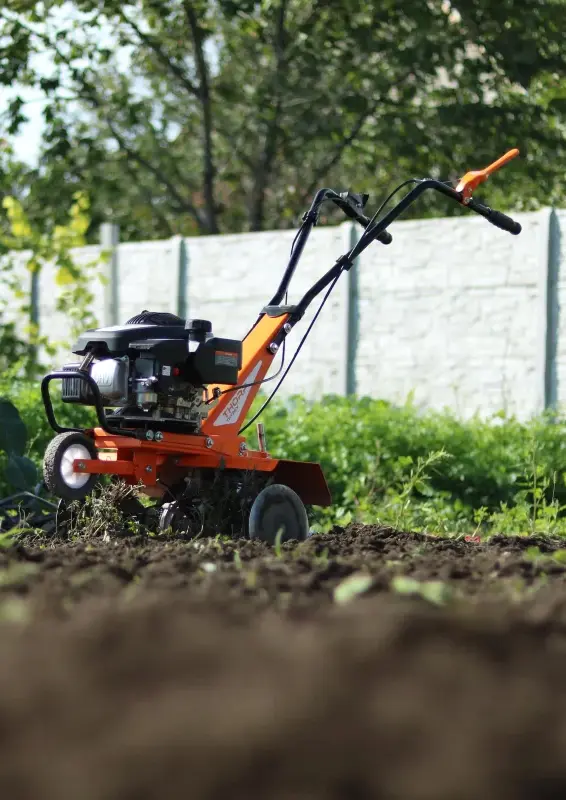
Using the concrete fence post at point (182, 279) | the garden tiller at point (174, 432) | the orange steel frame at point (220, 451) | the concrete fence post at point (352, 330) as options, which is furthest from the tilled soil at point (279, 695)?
the concrete fence post at point (182, 279)

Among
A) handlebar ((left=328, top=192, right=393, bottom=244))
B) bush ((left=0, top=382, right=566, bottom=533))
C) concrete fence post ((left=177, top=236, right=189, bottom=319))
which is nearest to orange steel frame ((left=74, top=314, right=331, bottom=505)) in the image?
handlebar ((left=328, top=192, right=393, bottom=244))

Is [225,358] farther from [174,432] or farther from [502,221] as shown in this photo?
[502,221]

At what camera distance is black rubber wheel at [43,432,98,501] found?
4.41 metres

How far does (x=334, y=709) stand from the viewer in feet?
5.28

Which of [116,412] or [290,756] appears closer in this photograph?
[290,756]

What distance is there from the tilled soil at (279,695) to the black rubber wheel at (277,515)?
2.29 metres

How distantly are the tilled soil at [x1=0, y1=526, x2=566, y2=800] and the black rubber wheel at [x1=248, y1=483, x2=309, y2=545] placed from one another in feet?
7.53

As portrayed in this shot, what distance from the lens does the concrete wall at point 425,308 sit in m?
8.84

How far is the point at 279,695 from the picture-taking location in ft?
5.41

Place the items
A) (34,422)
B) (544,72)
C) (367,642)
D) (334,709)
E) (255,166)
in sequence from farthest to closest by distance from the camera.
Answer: (255,166)
(544,72)
(34,422)
(367,642)
(334,709)

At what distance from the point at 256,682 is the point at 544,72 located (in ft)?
37.6

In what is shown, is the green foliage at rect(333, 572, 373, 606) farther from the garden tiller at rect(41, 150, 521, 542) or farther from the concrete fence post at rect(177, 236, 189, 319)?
the concrete fence post at rect(177, 236, 189, 319)

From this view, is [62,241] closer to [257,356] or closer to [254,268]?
[254,268]

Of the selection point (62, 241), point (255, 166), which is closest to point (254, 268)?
point (62, 241)
